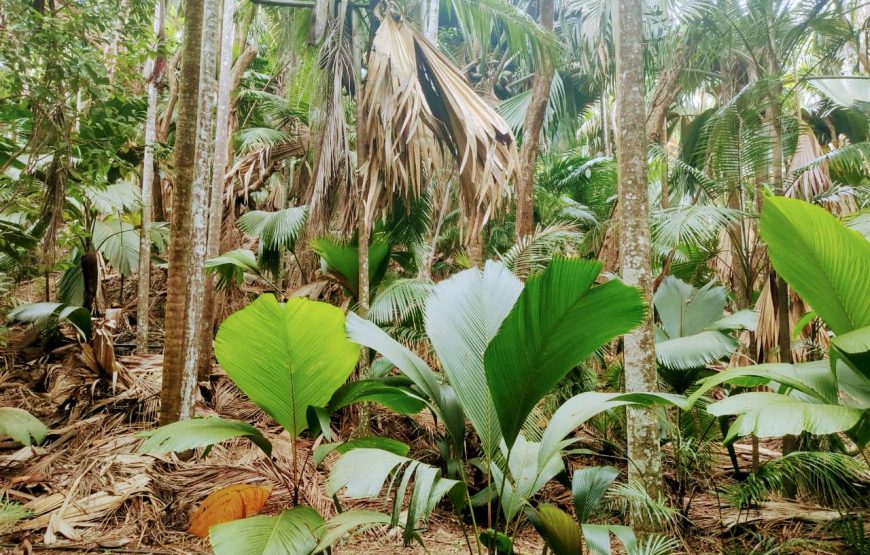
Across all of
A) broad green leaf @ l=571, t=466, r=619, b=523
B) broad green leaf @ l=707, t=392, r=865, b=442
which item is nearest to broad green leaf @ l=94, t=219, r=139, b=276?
broad green leaf @ l=571, t=466, r=619, b=523

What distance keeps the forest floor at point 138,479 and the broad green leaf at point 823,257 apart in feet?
4.58

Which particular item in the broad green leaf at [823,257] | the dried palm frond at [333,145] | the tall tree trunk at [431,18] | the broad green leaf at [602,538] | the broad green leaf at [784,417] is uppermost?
the tall tree trunk at [431,18]

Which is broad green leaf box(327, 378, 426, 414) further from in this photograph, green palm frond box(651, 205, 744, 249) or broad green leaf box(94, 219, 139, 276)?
broad green leaf box(94, 219, 139, 276)

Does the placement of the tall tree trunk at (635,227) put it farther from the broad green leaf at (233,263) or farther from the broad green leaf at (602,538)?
the broad green leaf at (233,263)

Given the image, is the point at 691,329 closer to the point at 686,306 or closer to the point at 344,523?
the point at 686,306

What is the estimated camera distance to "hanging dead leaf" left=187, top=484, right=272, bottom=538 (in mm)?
3096

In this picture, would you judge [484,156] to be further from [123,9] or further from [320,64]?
[123,9]

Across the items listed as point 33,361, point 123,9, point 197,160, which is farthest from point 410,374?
point 33,361

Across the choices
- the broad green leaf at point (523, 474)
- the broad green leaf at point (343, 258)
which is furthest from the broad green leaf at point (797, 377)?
the broad green leaf at point (343, 258)

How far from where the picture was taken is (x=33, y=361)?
211 inches

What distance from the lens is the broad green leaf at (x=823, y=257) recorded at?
88.7 inches

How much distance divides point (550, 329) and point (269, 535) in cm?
141

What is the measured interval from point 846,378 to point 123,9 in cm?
506

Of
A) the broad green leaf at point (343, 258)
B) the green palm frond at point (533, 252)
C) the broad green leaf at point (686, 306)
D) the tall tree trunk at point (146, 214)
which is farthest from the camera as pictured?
the tall tree trunk at point (146, 214)
